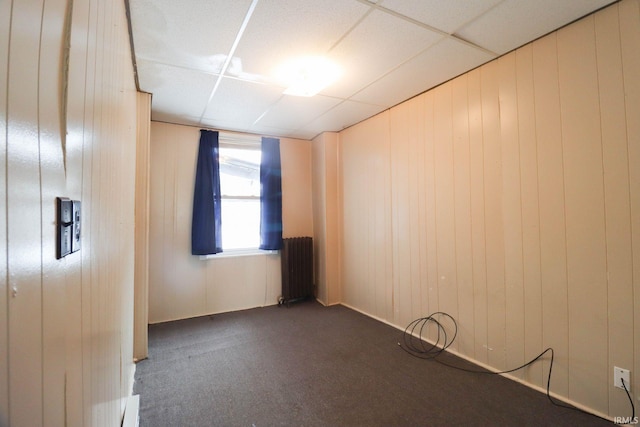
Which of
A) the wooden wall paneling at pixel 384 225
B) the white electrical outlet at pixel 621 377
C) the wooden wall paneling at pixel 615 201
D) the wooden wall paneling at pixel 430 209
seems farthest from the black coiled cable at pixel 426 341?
the wooden wall paneling at pixel 615 201

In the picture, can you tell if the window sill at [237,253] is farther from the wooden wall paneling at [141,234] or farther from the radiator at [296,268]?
the wooden wall paneling at [141,234]

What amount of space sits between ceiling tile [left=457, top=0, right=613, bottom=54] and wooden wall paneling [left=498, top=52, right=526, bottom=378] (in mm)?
222

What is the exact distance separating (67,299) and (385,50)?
7.49ft

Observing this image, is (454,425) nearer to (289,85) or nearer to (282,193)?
(289,85)

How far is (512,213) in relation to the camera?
2107mm

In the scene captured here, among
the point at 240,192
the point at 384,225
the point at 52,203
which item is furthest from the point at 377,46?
the point at 240,192

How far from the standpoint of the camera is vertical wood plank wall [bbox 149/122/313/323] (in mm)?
3393

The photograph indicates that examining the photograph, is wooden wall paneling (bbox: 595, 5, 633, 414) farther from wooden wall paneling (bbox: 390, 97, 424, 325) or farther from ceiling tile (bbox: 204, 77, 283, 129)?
ceiling tile (bbox: 204, 77, 283, 129)

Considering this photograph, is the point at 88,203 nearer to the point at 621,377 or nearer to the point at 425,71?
the point at 425,71

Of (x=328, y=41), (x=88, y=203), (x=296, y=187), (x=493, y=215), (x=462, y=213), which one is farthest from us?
(x=296, y=187)

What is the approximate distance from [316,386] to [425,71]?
9.11ft

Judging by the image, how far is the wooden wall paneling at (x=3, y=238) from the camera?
318mm

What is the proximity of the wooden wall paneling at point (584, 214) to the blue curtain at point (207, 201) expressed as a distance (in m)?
3.60

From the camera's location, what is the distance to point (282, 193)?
4.21m
